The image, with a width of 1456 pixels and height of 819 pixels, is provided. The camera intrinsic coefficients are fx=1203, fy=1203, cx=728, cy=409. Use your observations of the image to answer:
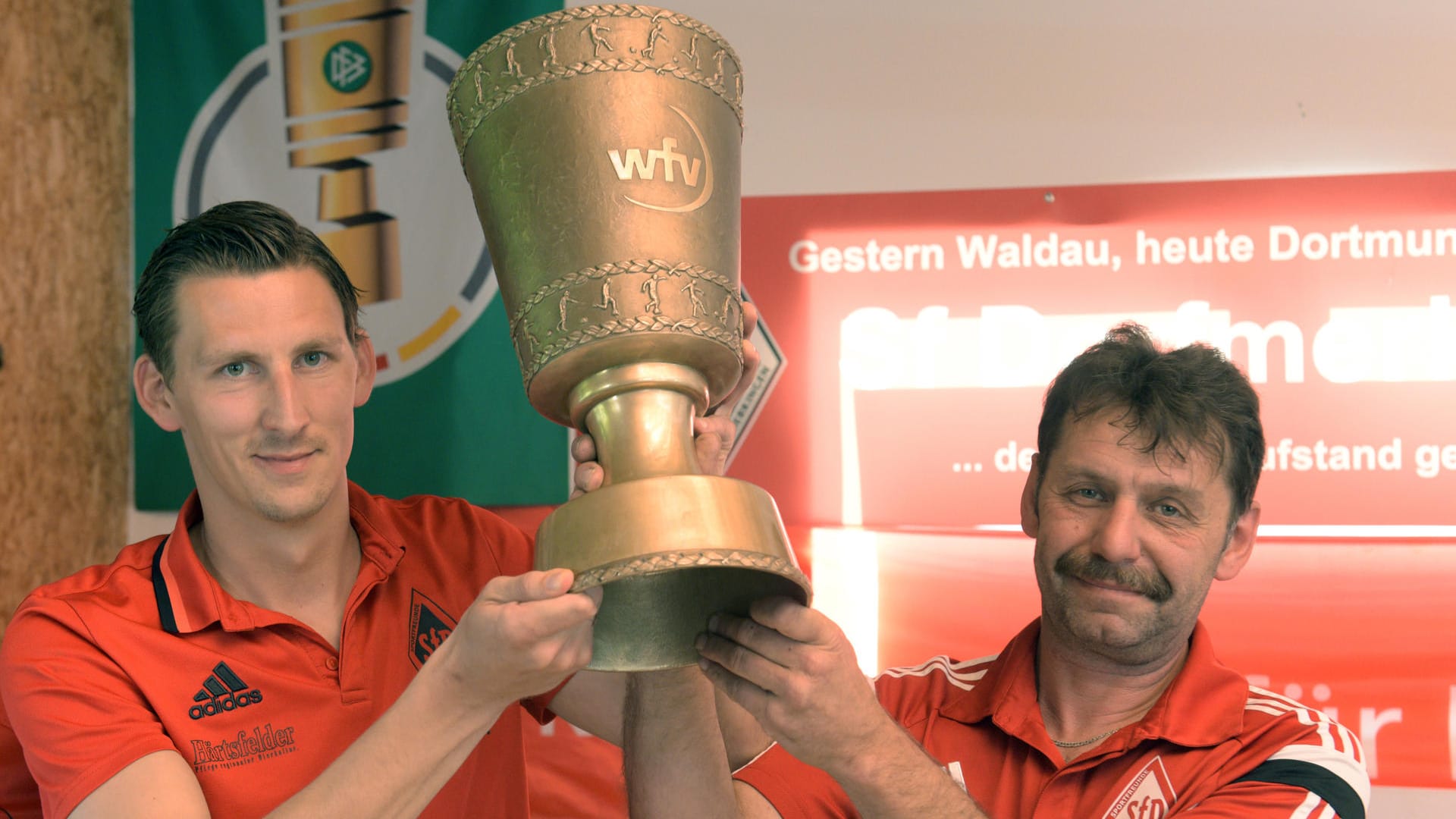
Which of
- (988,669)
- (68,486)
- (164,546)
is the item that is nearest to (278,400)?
(164,546)

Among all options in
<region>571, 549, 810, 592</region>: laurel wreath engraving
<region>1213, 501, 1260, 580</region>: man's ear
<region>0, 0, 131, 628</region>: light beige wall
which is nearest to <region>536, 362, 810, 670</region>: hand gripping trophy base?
<region>571, 549, 810, 592</region>: laurel wreath engraving

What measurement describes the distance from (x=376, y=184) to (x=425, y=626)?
1.70 metres

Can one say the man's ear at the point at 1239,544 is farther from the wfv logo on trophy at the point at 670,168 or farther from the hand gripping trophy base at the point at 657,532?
the wfv logo on trophy at the point at 670,168

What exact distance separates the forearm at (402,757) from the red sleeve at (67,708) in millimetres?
227

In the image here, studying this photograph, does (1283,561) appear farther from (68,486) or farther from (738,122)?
(68,486)

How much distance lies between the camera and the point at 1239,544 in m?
1.51

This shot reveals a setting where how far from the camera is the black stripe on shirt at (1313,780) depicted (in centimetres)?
130

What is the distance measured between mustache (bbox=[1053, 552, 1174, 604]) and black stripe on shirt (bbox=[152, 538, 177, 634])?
1.03 m

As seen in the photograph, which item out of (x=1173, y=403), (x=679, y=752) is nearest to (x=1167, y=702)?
(x=1173, y=403)

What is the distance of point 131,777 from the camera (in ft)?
3.85

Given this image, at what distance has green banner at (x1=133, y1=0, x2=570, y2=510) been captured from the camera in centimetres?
284

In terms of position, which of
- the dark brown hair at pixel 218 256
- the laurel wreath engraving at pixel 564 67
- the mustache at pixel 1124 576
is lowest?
the mustache at pixel 1124 576

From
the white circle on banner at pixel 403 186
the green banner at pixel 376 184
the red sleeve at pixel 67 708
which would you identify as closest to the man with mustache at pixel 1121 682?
the red sleeve at pixel 67 708

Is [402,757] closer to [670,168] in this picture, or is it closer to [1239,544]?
[670,168]
